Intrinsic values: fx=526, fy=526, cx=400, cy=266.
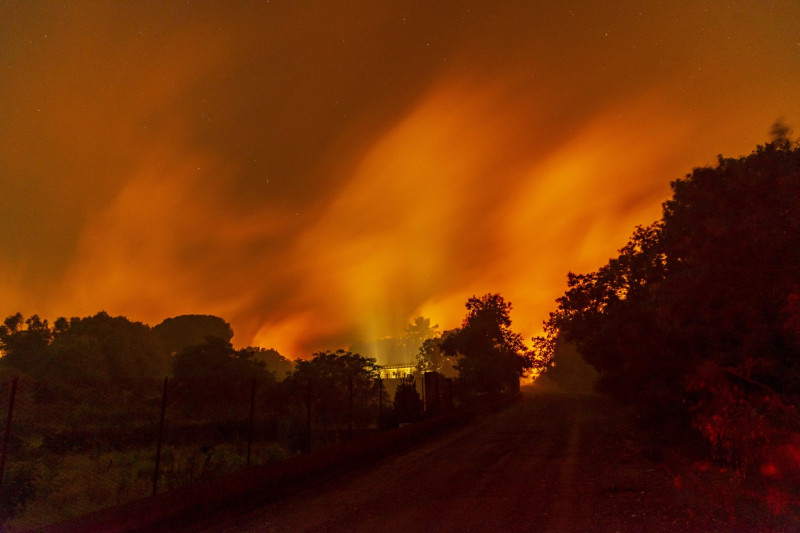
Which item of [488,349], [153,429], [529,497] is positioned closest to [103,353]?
[153,429]

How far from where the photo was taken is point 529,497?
10.7m

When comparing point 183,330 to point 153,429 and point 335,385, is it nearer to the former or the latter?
point 153,429

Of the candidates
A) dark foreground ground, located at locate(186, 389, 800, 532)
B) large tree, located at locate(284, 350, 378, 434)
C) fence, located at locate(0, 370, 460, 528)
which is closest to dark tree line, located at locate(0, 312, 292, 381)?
fence, located at locate(0, 370, 460, 528)

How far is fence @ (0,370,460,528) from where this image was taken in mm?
16688

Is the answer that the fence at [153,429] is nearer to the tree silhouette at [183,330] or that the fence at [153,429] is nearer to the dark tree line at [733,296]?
the dark tree line at [733,296]

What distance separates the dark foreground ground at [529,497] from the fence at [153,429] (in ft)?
17.0

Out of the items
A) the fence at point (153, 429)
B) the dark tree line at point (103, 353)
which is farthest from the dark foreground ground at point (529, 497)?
the dark tree line at point (103, 353)

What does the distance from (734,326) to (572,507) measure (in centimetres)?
816

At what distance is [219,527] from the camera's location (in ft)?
31.4

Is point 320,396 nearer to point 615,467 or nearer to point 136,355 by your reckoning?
point 615,467

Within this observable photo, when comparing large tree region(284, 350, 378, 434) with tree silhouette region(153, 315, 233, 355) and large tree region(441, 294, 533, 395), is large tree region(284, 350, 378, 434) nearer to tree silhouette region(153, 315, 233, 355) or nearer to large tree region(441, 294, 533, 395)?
large tree region(441, 294, 533, 395)

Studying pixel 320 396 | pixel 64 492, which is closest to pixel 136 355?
pixel 320 396

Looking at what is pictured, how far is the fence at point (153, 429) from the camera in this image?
16688 millimetres

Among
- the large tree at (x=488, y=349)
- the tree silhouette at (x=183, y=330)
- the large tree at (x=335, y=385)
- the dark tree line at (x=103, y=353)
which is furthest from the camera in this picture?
the tree silhouette at (x=183, y=330)
